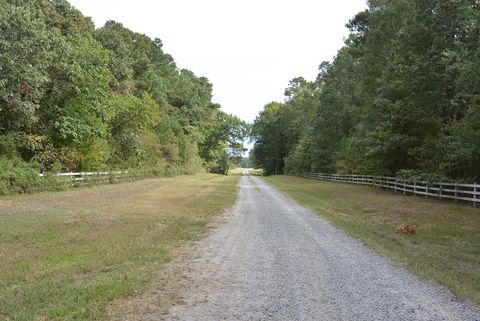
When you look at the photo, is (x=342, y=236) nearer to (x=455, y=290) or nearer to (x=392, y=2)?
(x=455, y=290)

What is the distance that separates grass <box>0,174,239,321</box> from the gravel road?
0.96 metres

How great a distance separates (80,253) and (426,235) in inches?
362

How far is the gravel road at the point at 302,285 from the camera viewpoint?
5.62m

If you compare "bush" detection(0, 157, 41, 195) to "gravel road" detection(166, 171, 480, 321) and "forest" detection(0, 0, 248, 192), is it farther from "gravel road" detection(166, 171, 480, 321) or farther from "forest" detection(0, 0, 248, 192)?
"gravel road" detection(166, 171, 480, 321)

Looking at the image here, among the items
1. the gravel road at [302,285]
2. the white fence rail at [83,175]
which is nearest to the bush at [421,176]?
the gravel road at [302,285]

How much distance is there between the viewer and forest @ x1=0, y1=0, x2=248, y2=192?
67.6 ft

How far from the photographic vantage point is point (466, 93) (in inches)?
814

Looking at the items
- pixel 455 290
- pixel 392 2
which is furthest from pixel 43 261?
pixel 392 2

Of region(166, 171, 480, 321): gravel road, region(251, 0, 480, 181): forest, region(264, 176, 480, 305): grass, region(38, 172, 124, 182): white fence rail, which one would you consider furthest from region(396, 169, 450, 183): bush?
region(38, 172, 124, 182): white fence rail

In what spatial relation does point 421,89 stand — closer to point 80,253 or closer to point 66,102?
point 66,102

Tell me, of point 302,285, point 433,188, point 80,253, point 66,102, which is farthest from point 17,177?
point 433,188

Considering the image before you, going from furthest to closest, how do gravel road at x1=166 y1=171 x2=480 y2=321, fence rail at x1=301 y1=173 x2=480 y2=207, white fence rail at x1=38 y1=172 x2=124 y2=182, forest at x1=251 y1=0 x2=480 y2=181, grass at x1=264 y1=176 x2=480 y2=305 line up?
white fence rail at x1=38 y1=172 x2=124 y2=182 → fence rail at x1=301 y1=173 x2=480 y2=207 → forest at x1=251 y1=0 x2=480 y2=181 → grass at x1=264 y1=176 x2=480 y2=305 → gravel road at x1=166 y1=171 x2=480 y2=321

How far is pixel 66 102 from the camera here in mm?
30469

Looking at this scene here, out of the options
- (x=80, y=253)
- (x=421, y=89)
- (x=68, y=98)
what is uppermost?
(x=421, y=89)
